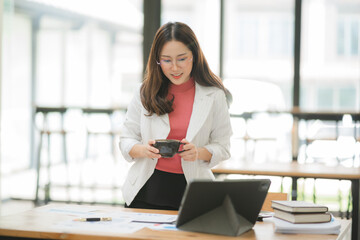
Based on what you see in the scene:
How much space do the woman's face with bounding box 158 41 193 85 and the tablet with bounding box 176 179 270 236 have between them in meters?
0.59

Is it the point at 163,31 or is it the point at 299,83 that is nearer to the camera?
the point at 163,31

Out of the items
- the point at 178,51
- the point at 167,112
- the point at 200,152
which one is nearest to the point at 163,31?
the point at 178,51

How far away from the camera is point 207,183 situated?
5.02ft

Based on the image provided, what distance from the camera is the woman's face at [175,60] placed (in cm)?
200

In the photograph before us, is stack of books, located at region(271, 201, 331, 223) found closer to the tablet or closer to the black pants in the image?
the tablet

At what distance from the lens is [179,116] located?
2080 mm

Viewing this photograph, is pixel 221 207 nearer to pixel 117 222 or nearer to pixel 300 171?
pixel 117 222

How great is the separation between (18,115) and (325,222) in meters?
4.34

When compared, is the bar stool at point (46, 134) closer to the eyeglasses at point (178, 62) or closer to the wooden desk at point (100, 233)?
the eyeglasses at point (178, 62)

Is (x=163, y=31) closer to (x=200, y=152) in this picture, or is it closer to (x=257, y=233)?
(x=200, y=152)


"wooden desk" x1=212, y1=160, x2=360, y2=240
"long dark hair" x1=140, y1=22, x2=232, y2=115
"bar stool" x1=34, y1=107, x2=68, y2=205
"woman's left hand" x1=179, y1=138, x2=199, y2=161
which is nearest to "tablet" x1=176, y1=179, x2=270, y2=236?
"woman's left hand" x1=179, y1=138, x2=199, y2=161

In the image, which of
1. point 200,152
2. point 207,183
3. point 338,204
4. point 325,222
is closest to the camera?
point 207,183

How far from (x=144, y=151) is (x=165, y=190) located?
0.19 m

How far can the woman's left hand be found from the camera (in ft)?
6.16
